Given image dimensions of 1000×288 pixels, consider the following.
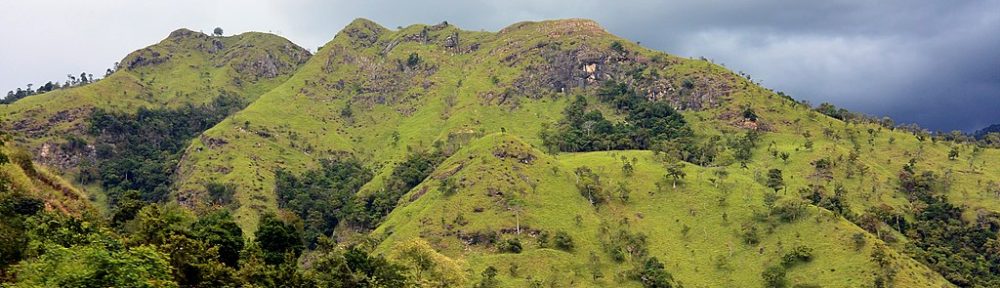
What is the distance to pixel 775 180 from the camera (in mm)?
164125

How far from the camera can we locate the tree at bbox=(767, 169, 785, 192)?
535 feet

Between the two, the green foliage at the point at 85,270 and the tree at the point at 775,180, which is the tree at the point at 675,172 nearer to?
the tree at the point at 775,180

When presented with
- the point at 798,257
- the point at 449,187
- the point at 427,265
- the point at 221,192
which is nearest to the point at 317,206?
the point at 221,192

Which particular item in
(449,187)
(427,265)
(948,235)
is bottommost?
(948,235)

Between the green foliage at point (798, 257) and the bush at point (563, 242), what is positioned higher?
the bush at point (563, 242)

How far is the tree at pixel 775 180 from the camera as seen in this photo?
163125mm

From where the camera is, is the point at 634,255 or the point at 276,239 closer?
the point at 276,239

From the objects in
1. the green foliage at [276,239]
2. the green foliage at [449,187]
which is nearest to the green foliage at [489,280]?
the green foliage at [449,187]

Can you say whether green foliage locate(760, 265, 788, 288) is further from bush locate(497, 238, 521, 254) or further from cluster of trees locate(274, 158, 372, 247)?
cluster of trees locate(274, 158, 372, 247)

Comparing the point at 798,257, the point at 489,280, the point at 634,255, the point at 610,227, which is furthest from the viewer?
the point at 610,227

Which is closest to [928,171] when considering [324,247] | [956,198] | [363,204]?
[956,198]

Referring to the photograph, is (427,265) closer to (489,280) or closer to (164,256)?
(489,280)

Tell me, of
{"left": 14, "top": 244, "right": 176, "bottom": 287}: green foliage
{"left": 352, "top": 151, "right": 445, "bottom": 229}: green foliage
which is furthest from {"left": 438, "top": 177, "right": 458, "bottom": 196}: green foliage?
{"left": 14, "top": 244, "right": 176, "bottom": 287}: green foliage

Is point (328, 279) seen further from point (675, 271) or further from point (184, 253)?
point (675, 271)
